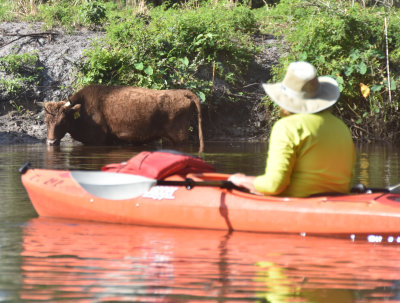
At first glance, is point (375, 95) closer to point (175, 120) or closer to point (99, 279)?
point (175, 120)

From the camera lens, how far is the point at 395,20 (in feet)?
60.1

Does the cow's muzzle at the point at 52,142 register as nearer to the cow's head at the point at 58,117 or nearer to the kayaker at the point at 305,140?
the cow's head at the point at 58,117

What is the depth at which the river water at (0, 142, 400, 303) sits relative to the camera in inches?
188

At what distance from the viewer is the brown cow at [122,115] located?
16984mm

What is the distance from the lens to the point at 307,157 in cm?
647

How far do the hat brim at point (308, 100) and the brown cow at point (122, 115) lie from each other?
10.1m

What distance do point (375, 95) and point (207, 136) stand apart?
3.78 m

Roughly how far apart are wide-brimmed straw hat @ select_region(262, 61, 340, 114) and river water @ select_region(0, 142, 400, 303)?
3.52 feet

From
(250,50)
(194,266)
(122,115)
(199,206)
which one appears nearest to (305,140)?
(199,206)

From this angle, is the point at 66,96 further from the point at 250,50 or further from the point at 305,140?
the point at 305,140

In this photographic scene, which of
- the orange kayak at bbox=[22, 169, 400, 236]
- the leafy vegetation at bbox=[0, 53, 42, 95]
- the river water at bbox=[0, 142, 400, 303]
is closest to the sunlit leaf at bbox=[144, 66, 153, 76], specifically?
the leafy vegetation at bbox=[0, 53, 42, 95]

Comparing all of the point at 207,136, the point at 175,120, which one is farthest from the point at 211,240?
the point at 207,136

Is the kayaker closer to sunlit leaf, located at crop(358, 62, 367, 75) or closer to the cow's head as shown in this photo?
sunlit leaf, located at crop(358, 62, 367, 75)

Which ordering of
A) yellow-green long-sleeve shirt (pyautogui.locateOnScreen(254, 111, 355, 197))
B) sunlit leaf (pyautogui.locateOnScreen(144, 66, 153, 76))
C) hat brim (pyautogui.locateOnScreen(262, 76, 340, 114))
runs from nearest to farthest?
1. yellow-green long-sleeve shirt (pyautogui.locateOnScreen(254, 111, 355, 197))
2. hat brim (pyautogui.locateOnScreen(262, 76, 340, 114))
3. sunlit leaf (pyautogui.locateOnScreen(144, 66, 153, 76))
